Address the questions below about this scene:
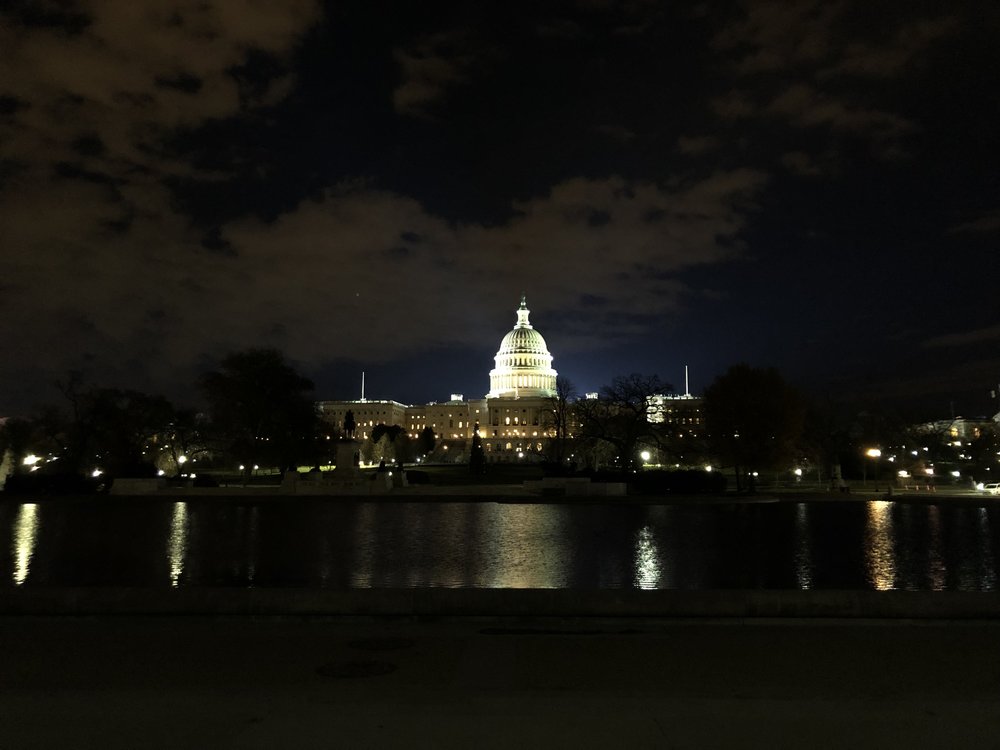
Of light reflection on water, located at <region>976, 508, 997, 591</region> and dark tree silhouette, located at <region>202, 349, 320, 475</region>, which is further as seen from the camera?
dark tree silhouette, located at <region>202, 349, 320, 475</region>

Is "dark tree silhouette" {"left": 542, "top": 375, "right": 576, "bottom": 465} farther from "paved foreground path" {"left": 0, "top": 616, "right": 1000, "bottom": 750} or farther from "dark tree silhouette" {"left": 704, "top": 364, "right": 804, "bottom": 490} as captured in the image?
"paved foreground path" {"left": 0, "top": 616, "right": 1000, "bottom": 750}

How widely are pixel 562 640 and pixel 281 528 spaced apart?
16.5 m

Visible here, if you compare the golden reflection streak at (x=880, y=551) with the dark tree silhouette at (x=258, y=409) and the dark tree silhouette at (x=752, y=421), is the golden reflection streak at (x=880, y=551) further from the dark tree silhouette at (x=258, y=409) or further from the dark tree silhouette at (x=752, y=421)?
the dark tree silhouette at (x=258, y=409)

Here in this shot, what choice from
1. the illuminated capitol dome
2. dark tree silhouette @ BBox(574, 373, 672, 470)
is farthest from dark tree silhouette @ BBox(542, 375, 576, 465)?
the illuminated capitol dome

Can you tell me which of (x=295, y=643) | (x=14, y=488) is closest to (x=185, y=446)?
(x=14, y=488)

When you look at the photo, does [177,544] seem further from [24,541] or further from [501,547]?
[501,547]

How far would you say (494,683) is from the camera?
266 inches

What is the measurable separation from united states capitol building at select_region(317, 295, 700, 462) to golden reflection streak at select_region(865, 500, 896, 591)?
399 ft

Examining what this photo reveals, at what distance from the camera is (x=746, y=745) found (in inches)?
211

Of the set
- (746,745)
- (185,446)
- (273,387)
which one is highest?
(273,387)

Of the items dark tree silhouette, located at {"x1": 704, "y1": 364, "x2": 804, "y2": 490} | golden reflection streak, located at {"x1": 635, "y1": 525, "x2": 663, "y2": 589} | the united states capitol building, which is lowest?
golden reflection streak, located at {"x1": 635, "y1": 525, "x2": 663, "y2": 589}

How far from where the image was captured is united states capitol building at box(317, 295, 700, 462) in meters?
163

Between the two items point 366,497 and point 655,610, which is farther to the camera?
point 366,497

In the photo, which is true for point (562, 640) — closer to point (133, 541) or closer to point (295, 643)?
point (295, 643)
